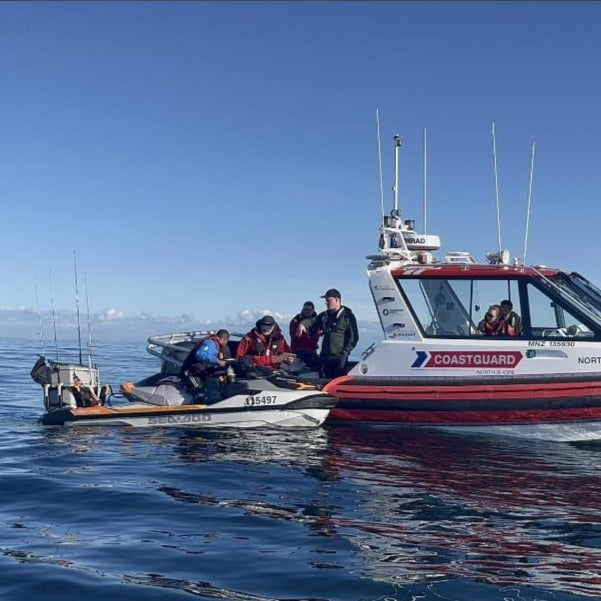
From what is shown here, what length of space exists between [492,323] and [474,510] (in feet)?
13.4

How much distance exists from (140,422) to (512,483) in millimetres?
5251

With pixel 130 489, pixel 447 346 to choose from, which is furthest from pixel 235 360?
pixel 130 489

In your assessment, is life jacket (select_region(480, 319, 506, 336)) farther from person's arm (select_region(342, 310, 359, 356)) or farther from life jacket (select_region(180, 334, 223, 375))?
life jacket (select_region(180, 334, 223, 375))

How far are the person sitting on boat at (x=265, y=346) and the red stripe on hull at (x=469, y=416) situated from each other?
138 centimetres

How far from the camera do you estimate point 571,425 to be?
992cm

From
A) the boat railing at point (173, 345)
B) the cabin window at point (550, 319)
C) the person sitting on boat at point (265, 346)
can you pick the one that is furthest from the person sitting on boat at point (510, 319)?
the boat railing at point (173, 345)

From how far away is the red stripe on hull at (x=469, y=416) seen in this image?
9805mm

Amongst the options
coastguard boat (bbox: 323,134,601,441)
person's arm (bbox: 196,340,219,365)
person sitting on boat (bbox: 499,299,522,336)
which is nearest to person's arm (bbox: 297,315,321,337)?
coastguard boat (bbox: 323,134,601,441)

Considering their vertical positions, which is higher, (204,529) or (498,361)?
(498,361)

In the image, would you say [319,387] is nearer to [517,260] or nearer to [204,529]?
[517,260]

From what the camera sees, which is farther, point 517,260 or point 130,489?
point 517,260

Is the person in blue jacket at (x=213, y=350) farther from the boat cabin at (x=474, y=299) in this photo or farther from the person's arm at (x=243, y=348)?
the boat cabin at (x=474, y=299)

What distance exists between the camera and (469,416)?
10.1m

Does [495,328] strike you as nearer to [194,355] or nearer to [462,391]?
[462,391]
